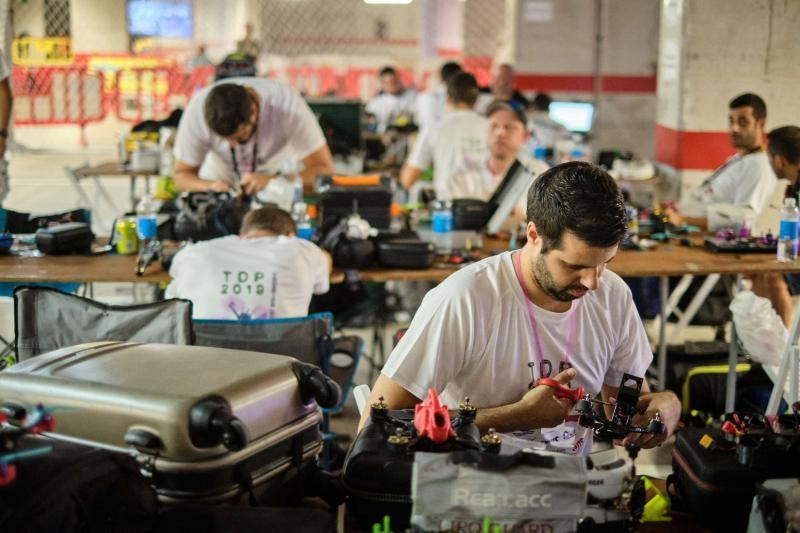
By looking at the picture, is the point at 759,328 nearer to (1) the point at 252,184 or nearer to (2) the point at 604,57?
(1) the point at 252,184

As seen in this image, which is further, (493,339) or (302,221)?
(302,221)

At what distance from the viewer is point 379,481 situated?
1767 mm

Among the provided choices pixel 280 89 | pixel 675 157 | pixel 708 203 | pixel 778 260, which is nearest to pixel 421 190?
pixel 280 89

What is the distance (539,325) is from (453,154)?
3.98 meters

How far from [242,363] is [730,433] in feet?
3.24

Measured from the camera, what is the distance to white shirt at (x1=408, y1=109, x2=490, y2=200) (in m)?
6.25

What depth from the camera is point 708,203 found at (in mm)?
5777

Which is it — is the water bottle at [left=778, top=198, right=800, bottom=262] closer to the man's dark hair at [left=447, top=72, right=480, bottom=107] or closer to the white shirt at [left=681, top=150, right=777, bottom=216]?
the white shirt at [left=681, top=150, right=777, bottom=216]

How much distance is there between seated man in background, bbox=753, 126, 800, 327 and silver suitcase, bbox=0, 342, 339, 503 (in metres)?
3.79

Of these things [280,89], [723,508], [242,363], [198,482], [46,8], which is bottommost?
[723,508]

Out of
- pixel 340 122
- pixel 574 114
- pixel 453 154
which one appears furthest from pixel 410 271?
pixel 574 114

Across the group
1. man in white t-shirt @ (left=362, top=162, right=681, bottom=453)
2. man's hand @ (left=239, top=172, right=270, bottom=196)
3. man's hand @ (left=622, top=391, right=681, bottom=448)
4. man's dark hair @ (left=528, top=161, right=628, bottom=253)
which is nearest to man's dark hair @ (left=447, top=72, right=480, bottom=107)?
man's hand @ (left=239, top=172, right=270, bottom=196)

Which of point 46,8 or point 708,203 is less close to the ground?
point 46,8

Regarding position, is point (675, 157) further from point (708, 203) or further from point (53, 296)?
point (53, 296)
